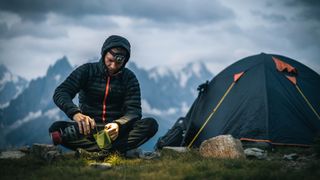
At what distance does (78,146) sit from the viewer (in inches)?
358

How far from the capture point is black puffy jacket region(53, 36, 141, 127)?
905 centimetres

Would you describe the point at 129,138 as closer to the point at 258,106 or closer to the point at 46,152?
the point at 46,152

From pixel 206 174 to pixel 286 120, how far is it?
21.6 ft

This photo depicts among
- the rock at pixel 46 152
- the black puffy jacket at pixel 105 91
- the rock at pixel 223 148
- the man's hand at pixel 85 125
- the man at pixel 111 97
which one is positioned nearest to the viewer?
the man's hand at pixel 85 125

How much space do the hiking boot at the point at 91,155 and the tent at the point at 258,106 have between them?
14.7ft

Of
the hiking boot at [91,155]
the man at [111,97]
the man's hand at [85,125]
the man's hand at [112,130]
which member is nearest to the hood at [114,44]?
→ the man at [111,97]

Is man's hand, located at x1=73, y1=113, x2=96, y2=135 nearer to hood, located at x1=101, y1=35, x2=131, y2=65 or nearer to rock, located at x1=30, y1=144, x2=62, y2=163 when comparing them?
rock, located at x1=30, y1=144, x2=62, y2=163

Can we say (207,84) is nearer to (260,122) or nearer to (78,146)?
(260,122)

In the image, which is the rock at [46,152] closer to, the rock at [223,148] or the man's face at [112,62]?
the man's face at [112,62]

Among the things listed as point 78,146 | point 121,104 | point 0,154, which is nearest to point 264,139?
point 121,104

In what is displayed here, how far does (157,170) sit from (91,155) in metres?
2.05

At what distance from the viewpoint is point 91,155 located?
8.73m

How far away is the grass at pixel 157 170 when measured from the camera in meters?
6.50

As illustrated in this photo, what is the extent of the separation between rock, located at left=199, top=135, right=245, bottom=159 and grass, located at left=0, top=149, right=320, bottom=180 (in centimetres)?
139
